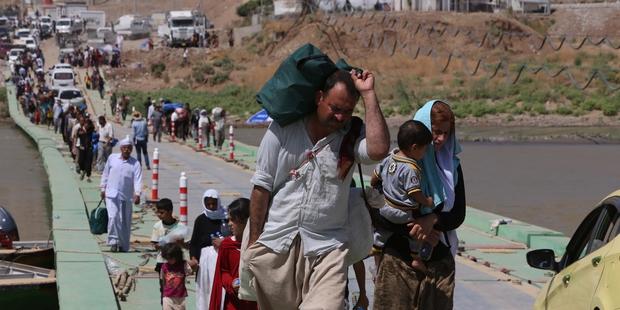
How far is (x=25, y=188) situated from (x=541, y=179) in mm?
13619

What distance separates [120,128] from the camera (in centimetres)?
5244

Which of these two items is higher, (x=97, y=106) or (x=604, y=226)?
(x=604, y=226)

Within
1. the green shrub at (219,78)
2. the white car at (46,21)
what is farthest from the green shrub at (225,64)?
the white car at (46,21)

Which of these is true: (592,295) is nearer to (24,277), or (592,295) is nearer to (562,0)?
(24,277)

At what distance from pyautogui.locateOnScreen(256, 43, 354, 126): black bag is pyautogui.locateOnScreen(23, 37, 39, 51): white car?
293 feet

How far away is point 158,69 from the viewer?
3403 inches

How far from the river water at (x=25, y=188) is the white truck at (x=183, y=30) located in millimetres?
43377

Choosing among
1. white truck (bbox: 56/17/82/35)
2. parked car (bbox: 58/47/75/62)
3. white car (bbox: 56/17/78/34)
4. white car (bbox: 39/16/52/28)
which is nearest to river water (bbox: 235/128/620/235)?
parked car (bbox: 58/47/75/62)

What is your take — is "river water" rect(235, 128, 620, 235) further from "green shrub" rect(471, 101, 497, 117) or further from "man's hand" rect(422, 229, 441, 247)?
"man's hand" rect(422, 229, 441, 247)

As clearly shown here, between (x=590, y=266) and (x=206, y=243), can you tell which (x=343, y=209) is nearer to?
(x=590, y=266)

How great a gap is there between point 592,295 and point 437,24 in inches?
3119

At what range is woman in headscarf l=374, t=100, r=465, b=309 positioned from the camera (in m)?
7.97

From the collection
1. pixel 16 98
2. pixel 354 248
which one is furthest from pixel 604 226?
pixel 16 98

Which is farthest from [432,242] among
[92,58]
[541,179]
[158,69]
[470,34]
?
[92,58]
